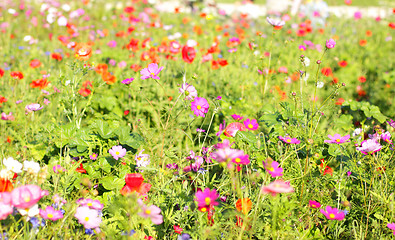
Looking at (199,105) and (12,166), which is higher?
(199,105)

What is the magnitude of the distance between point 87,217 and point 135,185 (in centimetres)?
30

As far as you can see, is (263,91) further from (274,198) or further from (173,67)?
(274,198)

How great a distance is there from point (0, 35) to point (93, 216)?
402cm

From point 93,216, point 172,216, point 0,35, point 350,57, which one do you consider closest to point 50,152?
point 93,216

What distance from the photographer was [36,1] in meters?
6.62

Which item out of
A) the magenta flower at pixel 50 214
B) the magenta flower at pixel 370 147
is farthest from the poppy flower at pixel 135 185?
the magenta flower at pixel 370 147

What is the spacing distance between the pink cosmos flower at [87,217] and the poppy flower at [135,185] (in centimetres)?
22

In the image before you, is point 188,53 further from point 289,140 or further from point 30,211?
point 30,211

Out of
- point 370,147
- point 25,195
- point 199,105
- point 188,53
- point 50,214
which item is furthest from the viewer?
point 188,53

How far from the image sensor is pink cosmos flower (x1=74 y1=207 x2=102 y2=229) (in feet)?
4.06

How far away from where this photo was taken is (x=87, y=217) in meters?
1.26

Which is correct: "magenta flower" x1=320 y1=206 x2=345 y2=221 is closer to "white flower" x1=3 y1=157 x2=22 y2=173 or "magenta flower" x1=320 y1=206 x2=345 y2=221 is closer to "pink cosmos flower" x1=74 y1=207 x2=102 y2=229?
"pink cosmos flower" x1=74 y1=207 x2=102 y2=229

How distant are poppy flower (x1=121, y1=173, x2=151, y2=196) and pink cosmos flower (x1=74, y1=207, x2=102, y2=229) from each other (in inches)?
8.6

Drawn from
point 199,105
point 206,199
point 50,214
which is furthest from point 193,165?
point 50,214
